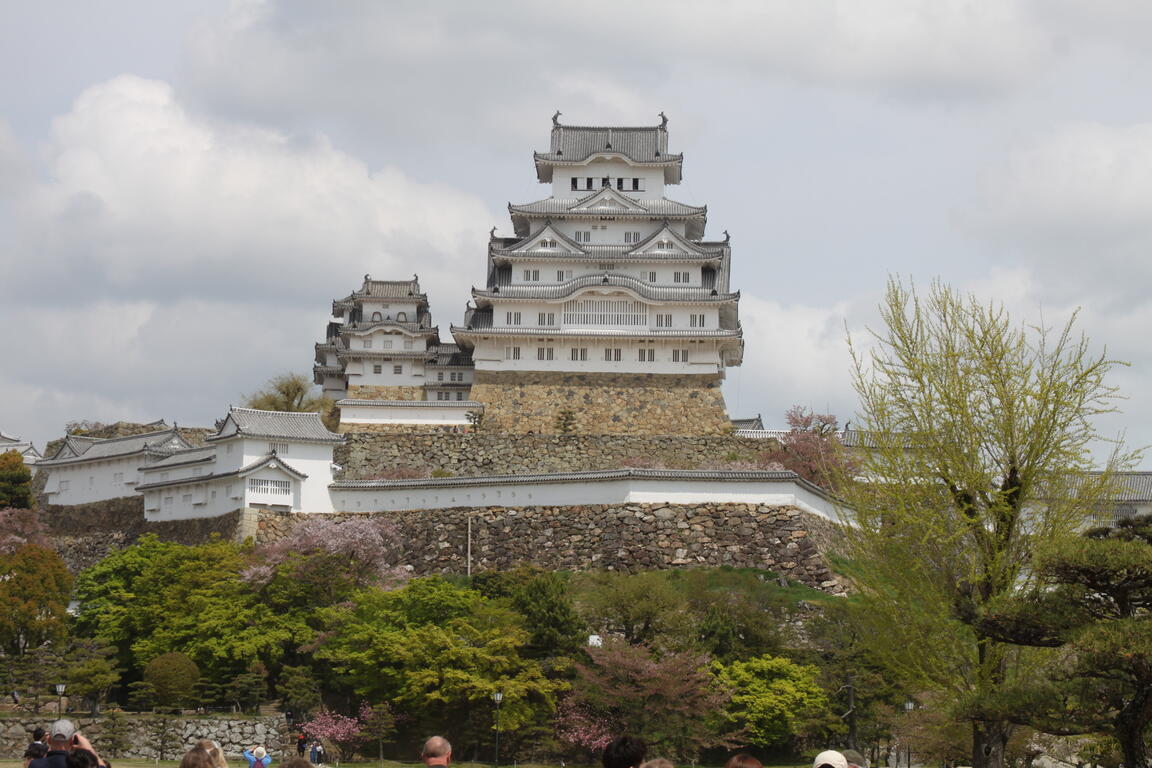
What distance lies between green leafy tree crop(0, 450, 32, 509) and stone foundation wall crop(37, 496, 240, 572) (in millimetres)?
729

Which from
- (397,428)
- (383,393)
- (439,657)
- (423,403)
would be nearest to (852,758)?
(439,657)

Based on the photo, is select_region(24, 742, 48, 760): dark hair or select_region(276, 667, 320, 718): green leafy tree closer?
select_region(24, 742, 48, 760): dark hair

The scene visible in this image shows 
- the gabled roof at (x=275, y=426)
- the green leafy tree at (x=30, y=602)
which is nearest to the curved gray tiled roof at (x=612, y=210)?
the gabled roof at (x=275, y=426)

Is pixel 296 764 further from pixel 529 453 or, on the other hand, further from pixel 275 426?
pixel 529 453

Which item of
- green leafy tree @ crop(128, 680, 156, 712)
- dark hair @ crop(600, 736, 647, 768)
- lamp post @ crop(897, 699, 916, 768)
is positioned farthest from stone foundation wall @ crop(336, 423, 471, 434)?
dark hair @ crop(600, 736, 647, 768)

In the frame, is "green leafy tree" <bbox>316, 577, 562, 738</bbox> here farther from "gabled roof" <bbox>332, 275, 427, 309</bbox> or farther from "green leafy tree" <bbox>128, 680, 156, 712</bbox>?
"gabled roof" <bbox>332, 275, 427, 309</bbox>

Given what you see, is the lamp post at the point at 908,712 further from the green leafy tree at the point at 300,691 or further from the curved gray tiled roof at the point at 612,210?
the curved gray tiled roof at the point at 612,210

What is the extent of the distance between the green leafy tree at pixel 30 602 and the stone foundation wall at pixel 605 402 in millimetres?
17223

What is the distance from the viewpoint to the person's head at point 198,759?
904 cm

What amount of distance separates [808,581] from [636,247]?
20.6 meters

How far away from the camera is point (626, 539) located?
3741 cm

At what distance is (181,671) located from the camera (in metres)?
32.5

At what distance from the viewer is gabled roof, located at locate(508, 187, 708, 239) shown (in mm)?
55094

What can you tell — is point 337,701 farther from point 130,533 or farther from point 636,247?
point 636,247
